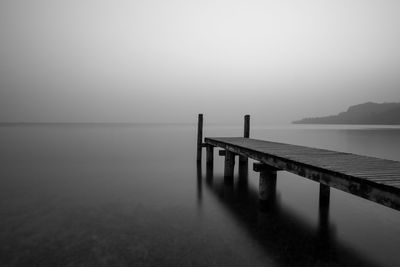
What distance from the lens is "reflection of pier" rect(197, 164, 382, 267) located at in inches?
181

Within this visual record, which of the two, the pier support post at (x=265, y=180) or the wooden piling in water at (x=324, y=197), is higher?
the pier support post at (x=265, y=180)

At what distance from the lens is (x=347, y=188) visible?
408 centimetres

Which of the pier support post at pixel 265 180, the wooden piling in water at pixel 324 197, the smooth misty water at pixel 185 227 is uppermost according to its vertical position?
the pier support post at pixel 265 180

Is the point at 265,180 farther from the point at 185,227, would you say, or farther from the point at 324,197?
the point at 185,227

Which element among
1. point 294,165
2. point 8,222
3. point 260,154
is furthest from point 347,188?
point 8,222

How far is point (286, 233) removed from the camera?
226 inches

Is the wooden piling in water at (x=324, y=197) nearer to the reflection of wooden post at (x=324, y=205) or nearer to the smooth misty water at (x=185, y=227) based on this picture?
the reflection of wooden post at (x=324, y=205)

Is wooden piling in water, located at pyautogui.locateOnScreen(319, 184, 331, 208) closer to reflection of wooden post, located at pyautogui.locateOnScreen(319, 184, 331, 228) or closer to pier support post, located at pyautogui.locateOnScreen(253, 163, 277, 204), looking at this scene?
reflection of wooden post, located at pyautogui.locateOnScreen(319, 184, 331, 228)

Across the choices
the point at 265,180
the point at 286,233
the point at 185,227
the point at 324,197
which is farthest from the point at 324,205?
the point at 185,227

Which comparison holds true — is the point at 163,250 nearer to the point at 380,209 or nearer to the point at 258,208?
the point at 258,208

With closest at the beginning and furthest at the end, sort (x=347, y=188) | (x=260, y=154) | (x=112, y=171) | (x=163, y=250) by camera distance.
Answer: (x=347, y=188) → (x=163, y=250) → (x=260, y=154) → (x=112, y=171)

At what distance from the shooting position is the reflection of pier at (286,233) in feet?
15.0

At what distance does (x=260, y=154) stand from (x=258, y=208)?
1618 mm

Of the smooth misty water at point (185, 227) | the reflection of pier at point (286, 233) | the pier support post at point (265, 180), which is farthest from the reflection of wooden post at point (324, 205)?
the pier support post at point (265, 180)
